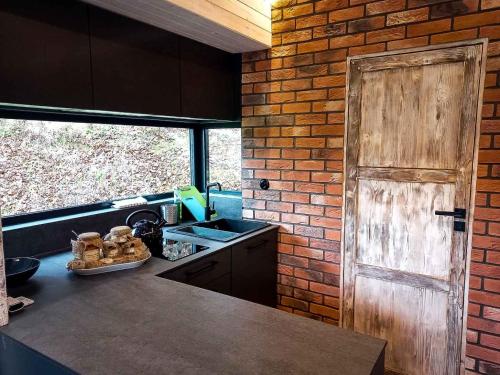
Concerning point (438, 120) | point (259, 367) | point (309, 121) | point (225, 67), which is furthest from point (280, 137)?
point (259, 367)

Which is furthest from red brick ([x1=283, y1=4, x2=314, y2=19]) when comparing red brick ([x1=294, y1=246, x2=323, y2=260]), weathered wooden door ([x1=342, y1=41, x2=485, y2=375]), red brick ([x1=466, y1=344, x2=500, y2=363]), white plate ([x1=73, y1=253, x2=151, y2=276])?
red brick ([x1=466, y1=344, x2=500, y2=363])

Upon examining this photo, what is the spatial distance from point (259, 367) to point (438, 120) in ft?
5.53

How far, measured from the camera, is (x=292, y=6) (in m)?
2.39

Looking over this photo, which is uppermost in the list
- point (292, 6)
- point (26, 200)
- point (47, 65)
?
point (292, 6)

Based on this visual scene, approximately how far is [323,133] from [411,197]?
678mm

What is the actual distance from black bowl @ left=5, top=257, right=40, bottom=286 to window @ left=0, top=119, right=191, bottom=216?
0.34 m

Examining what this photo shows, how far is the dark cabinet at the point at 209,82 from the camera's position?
2.27 metres

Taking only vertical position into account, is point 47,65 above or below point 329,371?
above

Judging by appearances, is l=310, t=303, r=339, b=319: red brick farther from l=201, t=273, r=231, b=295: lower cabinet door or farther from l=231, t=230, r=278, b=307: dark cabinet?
l=201, t=273, r=231, b=295: lower cabinet door

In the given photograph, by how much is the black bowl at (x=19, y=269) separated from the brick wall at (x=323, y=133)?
1.52m

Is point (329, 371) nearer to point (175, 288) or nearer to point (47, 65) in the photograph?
point (175, 288)

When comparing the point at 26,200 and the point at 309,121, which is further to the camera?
the point at 309,121

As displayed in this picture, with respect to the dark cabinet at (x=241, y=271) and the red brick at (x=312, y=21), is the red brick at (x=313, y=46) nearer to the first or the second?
the red brick at (x=312, y=21)

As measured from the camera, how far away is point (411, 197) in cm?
208
